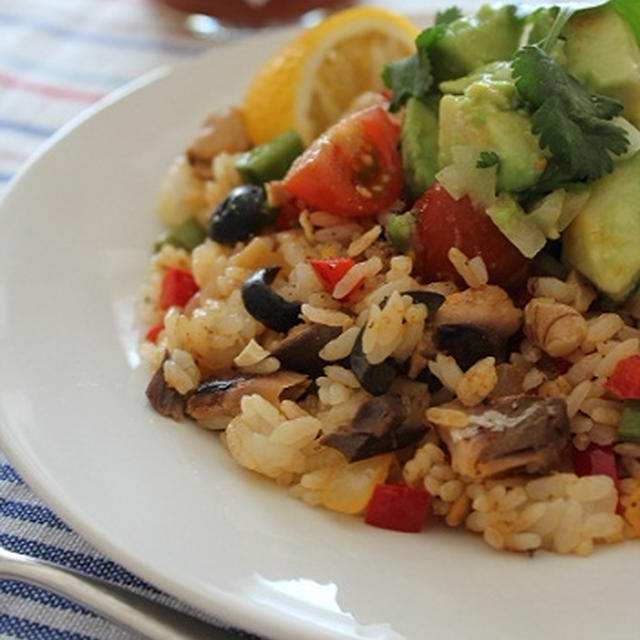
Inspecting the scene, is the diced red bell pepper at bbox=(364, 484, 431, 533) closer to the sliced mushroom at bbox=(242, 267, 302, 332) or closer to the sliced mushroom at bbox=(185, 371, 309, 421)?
the sliced mushroom at bbox=(185, 371, 309, 421)

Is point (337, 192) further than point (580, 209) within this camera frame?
Yes

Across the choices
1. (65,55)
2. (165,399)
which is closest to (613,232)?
(165,399)

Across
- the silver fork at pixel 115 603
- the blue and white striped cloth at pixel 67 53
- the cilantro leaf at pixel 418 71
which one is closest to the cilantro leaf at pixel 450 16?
the cilantro leaf at pixel 418 71

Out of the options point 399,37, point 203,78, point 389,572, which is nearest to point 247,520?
point 389,572

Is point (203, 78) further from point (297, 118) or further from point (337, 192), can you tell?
point (337, 192)

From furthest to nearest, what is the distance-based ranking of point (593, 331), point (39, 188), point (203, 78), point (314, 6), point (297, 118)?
point (314, 6), point (203, 78), point (297, 118), point (39, 188), point (593, 331)

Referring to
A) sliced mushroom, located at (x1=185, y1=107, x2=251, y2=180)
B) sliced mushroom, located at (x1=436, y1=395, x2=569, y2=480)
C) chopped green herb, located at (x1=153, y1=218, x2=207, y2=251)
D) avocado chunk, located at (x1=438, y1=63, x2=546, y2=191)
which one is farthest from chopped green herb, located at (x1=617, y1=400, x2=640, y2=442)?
sliced mushroom, located at (x1=185, y1=107, x2=251, y2=180)

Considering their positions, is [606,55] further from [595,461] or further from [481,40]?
[595,461]
